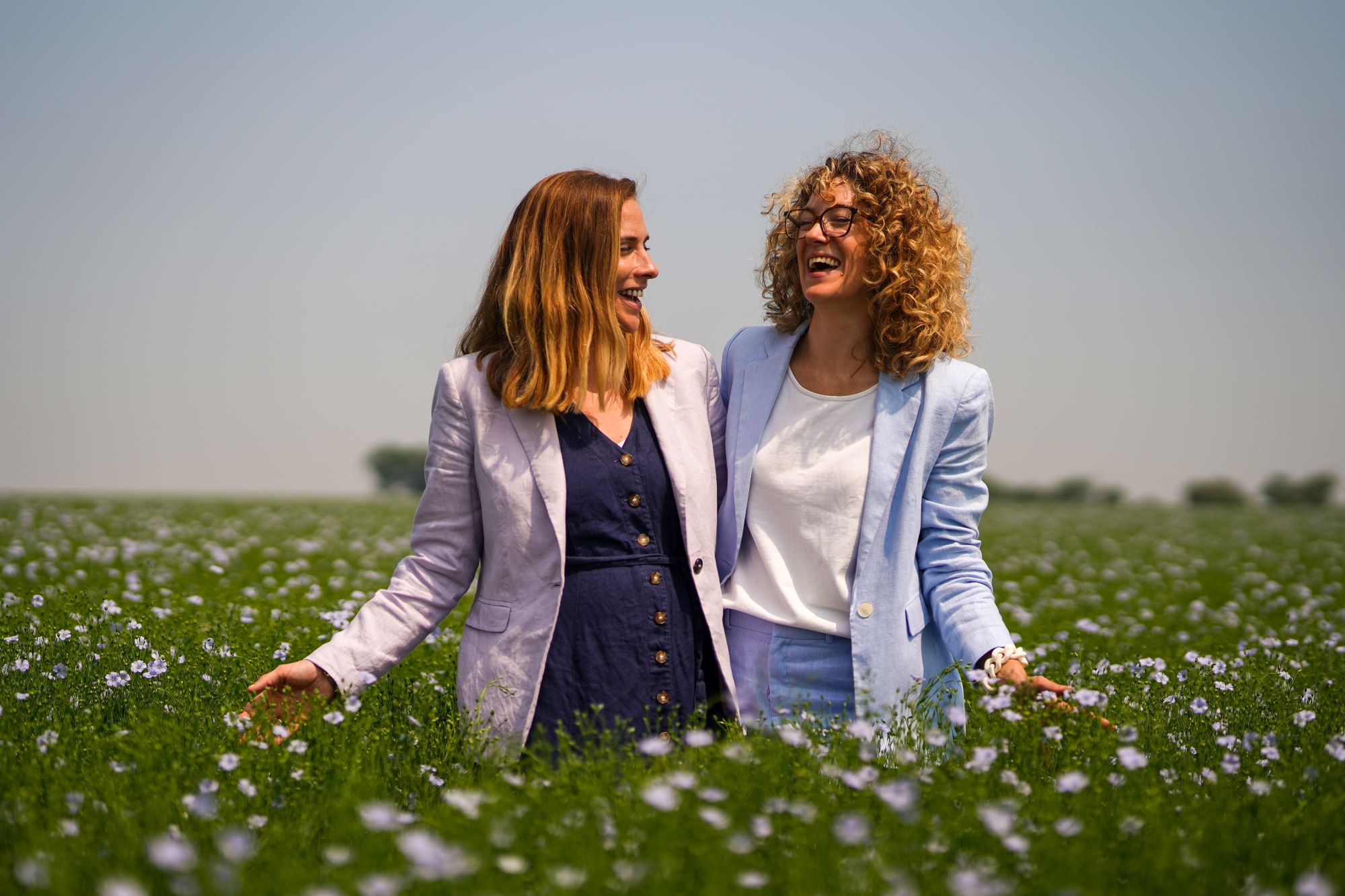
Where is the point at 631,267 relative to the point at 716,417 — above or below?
above

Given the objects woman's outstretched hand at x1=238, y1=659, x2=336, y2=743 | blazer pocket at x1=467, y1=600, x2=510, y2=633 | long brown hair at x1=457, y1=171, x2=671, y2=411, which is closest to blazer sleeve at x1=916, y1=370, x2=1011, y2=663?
long brown hair at x1=457, y1=171, x2=671, y2=411

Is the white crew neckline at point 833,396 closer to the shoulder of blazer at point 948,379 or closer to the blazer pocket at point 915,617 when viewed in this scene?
the shoulder of blazer at point 948,379

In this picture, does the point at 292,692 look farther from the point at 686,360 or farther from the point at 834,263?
the point at 834,263

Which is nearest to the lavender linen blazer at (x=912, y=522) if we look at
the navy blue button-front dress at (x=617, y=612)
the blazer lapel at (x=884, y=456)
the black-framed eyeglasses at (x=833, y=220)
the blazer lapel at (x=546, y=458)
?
the blazer lapel at (x=884, y=456)

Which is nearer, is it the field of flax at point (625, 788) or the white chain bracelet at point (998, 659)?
the field of flax at point (625, 788)

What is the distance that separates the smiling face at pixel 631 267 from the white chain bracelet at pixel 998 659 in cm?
149

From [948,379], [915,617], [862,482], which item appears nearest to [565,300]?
[862,482]

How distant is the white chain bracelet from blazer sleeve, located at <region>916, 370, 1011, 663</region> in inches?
3.0

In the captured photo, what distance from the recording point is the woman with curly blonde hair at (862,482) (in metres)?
3.62

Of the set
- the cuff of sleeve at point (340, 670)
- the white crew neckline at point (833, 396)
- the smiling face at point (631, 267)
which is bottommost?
the cuff of sleeve at point (340, 670)

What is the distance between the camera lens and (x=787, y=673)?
12.0ft

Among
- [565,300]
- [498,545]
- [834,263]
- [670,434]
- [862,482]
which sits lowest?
[498,545]

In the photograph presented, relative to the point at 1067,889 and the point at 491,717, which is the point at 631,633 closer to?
the point at 491,717

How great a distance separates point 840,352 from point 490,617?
4.59ft
